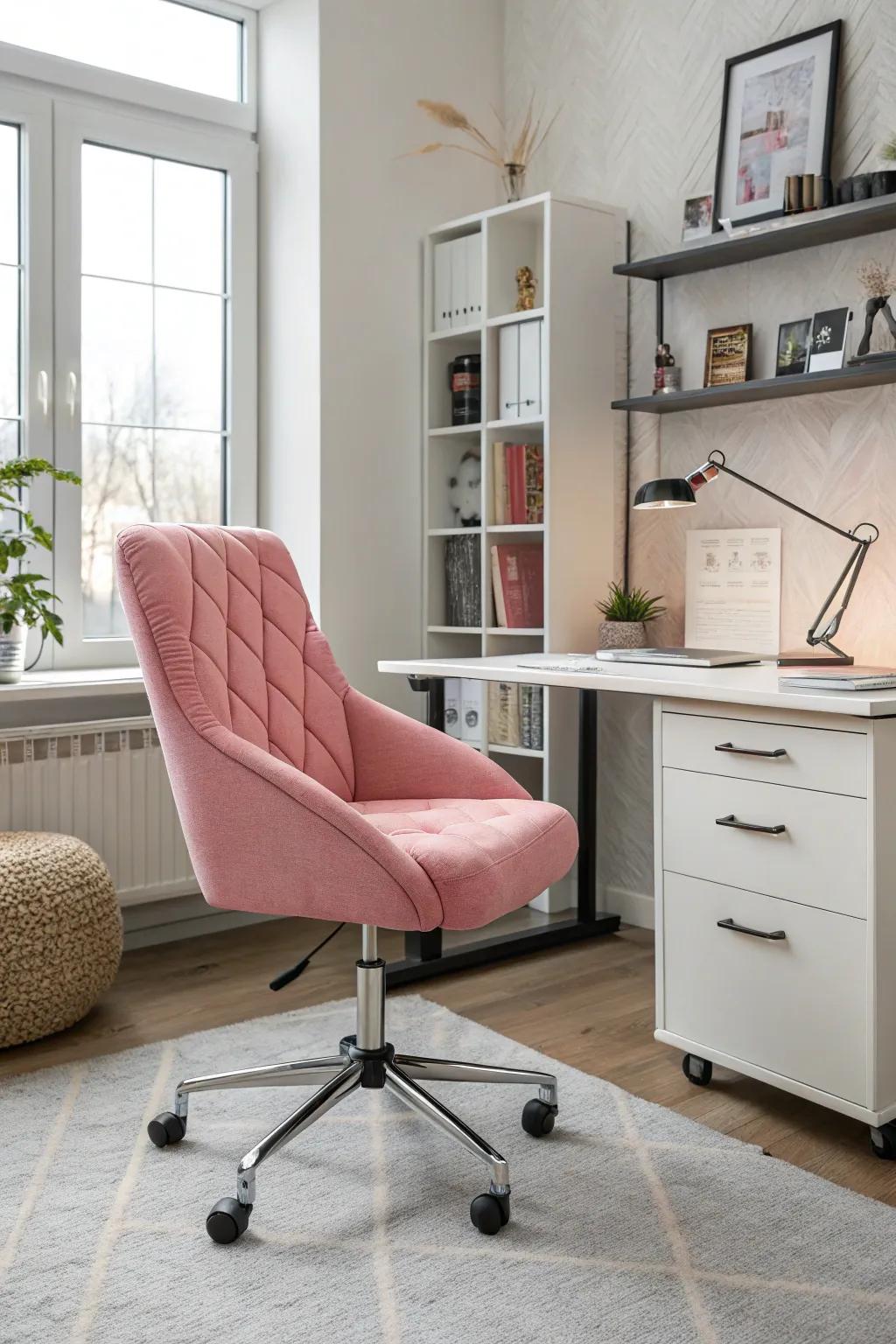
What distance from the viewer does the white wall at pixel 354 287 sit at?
320 centimetres

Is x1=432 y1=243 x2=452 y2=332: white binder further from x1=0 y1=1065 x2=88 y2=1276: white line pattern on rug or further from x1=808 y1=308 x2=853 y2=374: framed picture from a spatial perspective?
x1=0 y1=1065 x2=88 y2=1276: white line pattern on rug

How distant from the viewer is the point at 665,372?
2.93m

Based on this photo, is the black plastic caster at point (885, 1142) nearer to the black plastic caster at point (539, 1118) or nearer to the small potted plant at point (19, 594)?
the black plastic caster at point (539, 1118)

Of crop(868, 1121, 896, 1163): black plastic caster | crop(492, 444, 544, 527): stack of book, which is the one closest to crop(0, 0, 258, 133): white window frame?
crop(492, 444, 544, 527): stack of book

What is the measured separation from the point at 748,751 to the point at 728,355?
1.24 metres

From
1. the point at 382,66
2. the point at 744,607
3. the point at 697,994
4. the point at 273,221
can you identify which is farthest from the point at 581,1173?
the point at 382,66

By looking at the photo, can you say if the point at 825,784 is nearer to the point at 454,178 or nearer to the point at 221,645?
the point at 221,645

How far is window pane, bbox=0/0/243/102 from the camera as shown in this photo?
2977mm

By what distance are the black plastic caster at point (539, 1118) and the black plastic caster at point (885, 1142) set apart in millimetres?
496

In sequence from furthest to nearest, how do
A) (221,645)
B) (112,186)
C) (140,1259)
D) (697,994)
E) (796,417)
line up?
(112,186), (796,417), (697,994), (221,645), (140,1259)

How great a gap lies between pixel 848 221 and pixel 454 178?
1.40 meters

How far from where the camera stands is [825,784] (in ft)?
6.18

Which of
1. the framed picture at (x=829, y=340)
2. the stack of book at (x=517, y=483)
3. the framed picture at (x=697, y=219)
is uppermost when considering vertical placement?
the framed picture at (x=697, y=219)

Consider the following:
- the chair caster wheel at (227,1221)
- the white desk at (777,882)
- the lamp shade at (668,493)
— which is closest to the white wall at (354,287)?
the lamp shade at (668,493)
